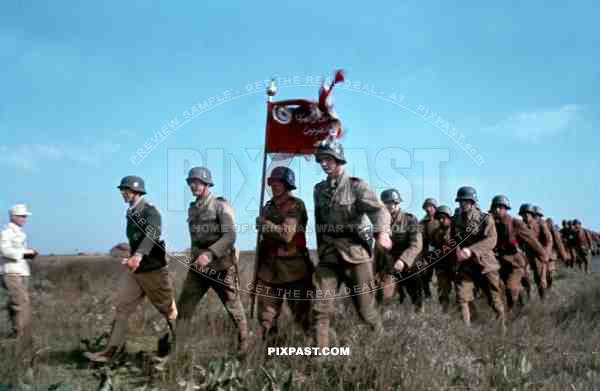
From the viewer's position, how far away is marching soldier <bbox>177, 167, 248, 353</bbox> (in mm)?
5465

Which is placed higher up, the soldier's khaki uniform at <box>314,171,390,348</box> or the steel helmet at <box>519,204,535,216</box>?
the steel helmet at <box>519,204,535,216</box>

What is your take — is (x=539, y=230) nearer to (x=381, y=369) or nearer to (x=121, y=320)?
(x=381, y=369)

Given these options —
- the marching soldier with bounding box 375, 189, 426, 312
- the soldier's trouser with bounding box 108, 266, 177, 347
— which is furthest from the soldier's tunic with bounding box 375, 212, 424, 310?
the soldier's trouser with bounding box 108, 266, 177, 347

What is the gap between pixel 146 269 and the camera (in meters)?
5.41

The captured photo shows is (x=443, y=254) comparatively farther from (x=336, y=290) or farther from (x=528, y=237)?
(x=336, y=290)

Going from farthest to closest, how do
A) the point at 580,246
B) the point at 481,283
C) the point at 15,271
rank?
the point at 580,246 → the point at 481,283 → the point at 15,271

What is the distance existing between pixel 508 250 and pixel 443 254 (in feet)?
3.60

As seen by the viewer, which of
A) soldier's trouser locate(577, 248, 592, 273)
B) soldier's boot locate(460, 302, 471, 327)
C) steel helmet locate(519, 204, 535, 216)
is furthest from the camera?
soldier's trouser locate(577, 248, 592, 273)

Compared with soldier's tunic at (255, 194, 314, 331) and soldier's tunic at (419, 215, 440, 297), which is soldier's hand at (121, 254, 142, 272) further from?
soldier's tunic at (419, 215, 440, 297)

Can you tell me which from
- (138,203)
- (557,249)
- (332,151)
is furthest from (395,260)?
(557,249)

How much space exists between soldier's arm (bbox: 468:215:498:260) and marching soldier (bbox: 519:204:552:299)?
9.16 ft

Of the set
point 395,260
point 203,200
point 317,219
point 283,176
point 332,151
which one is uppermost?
point 332,151

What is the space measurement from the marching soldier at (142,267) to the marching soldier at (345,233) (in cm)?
173

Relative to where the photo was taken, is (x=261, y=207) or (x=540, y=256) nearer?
(x=261, y=207)
